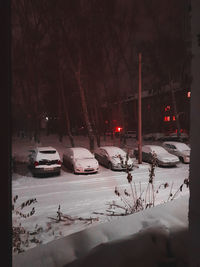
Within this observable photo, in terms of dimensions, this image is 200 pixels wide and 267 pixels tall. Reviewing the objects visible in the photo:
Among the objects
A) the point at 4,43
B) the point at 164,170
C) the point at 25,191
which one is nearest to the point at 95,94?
the point at 164,170

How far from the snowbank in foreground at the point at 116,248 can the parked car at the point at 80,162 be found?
10830mm

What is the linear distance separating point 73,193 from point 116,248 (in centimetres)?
790

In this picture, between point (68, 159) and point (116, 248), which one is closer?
point (116, 248)

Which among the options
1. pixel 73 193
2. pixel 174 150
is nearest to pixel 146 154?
pixel 174 150

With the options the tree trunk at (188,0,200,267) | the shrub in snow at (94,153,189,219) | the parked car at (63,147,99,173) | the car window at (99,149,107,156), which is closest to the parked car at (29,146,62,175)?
the parked car at (63,147,99,173)

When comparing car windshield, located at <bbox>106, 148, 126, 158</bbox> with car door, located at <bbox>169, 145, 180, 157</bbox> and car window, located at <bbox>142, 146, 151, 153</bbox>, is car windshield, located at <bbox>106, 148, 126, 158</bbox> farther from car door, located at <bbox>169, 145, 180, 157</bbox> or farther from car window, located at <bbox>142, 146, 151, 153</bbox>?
car door, located at <bbox>169, 145, 180, 157</bbox>

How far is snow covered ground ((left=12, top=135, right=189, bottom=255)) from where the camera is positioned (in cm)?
667

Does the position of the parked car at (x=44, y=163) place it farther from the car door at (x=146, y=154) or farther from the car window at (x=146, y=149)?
the car window at (x=146, y=149)

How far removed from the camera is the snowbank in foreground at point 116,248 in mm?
2090

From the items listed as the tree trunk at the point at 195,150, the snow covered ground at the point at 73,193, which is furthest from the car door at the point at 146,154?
the tree trunk at the point at 195,150

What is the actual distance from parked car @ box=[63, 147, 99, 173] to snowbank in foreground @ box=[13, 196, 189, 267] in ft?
35.5

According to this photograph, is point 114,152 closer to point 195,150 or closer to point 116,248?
point 116,248

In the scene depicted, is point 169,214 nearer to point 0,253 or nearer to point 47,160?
point 0,253

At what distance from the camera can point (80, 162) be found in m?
13.8
